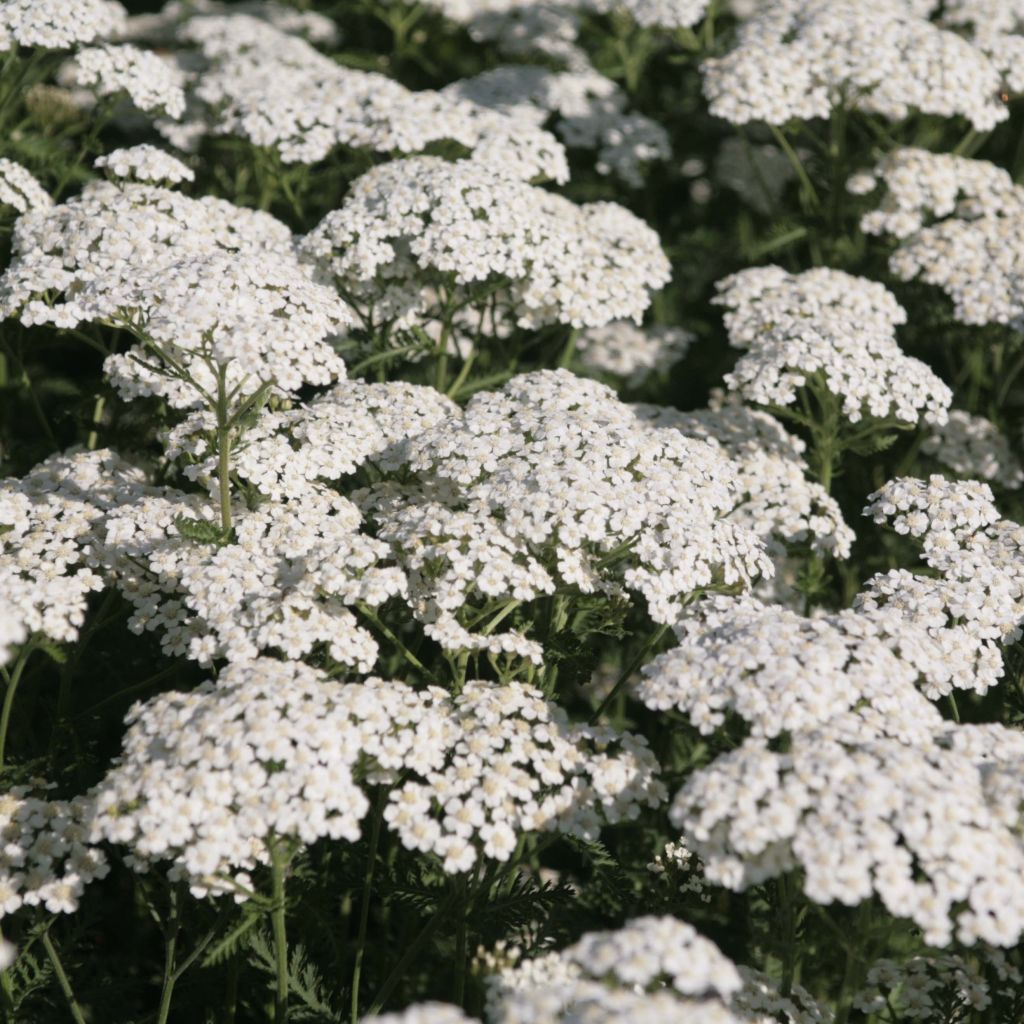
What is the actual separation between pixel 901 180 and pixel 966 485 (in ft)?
8.19

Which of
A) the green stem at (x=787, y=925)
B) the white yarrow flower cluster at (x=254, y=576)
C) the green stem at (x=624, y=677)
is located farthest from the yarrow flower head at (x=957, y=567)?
the white yarrow flower cluster at (x=254, y=576)

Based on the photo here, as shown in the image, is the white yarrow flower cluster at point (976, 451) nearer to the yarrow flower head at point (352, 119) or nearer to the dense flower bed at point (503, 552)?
the dense flower bed at point (503, 552)

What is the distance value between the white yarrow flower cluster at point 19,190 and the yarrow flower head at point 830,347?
12.1 ft

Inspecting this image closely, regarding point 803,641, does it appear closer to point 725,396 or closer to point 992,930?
point 992,930

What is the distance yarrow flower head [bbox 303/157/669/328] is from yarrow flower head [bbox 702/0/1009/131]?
55.8 inches

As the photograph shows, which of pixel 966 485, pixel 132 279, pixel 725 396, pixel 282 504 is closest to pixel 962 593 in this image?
pixel 966 485

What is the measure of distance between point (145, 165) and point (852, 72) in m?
4.14

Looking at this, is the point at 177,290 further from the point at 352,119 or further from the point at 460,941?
the point at 352,119

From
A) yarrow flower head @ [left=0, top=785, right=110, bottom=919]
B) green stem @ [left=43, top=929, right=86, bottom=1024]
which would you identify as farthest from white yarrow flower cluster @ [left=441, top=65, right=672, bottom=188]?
green stem @ [left=43, top=929, right=86, bottom=1024]

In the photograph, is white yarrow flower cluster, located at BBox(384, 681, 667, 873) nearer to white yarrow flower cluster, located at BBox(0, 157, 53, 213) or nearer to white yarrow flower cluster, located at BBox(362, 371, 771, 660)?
white yarrow flower cluster, located at BBox(362, 371, 771, 660)

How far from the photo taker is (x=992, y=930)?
3.83 meters

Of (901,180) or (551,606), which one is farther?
(901,180)

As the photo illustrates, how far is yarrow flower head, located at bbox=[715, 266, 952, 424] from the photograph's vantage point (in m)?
6.21

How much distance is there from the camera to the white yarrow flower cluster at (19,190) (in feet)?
21.5
